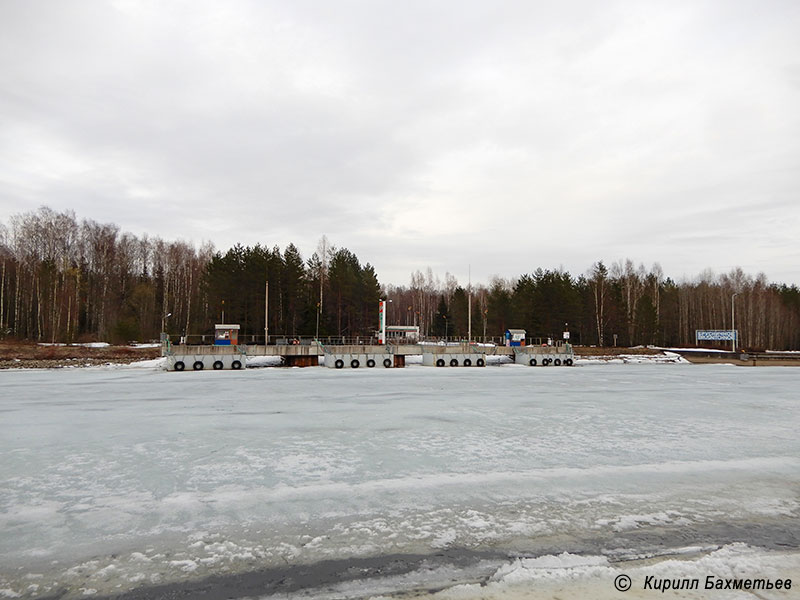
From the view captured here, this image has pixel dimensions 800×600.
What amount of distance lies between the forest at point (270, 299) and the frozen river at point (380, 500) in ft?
138

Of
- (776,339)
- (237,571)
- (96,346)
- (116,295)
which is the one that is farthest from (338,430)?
(776,339)

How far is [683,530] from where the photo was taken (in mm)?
5887

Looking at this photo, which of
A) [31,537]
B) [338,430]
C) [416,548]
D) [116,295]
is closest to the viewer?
[416,548]

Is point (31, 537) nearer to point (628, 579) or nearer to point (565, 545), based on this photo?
point (565, 545)

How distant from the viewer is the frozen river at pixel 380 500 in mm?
4816

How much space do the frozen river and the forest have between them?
4212 cm

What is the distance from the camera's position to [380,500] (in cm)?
708

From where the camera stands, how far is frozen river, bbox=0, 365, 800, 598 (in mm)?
4816

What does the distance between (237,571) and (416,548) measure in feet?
6.13

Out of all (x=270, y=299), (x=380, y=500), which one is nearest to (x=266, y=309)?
(x=270, y=299)

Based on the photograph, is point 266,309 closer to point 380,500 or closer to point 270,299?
point 270,299

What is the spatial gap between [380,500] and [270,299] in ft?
169

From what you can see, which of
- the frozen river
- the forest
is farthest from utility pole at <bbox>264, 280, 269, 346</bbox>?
the frozen river

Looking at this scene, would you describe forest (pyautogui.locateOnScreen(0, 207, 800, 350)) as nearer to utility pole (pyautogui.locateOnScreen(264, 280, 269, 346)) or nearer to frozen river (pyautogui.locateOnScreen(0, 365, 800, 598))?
utility pole (pyautogui.locateOnScreen(264, 280, 269, 346))
